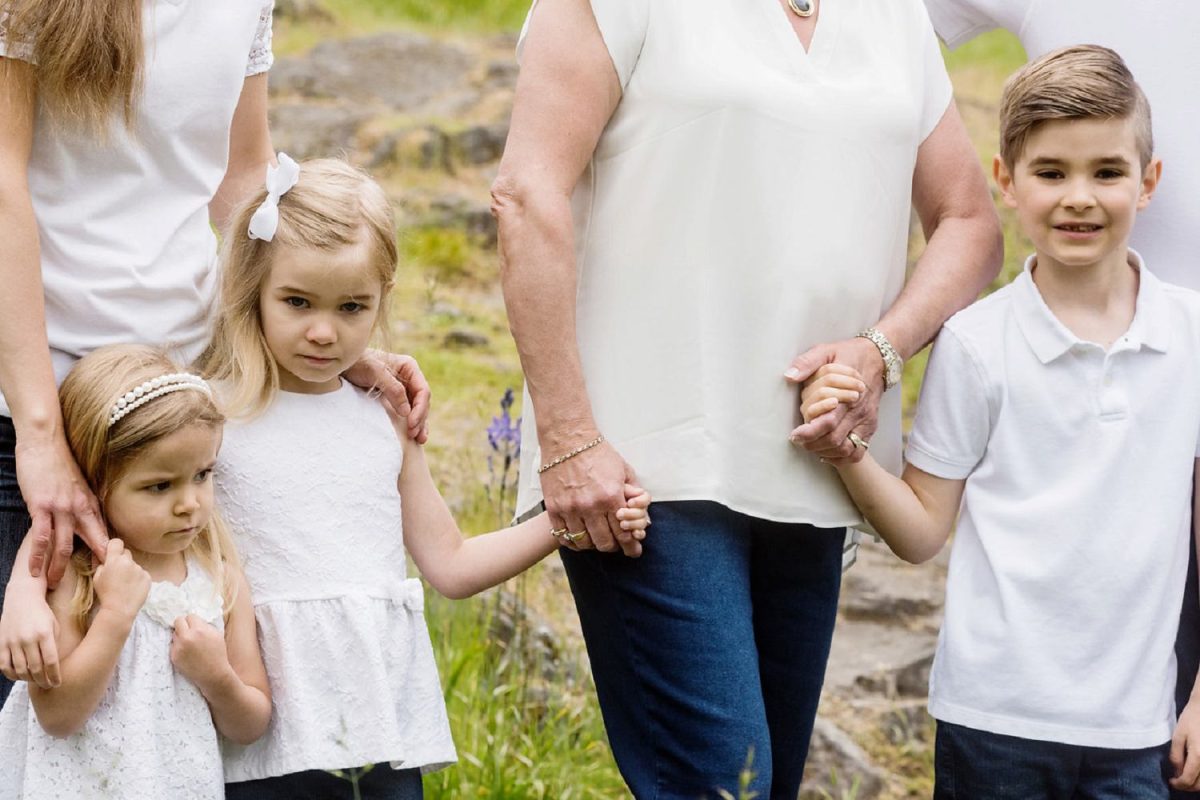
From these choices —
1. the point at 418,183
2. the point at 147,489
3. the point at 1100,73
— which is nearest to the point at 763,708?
the point at 147,489

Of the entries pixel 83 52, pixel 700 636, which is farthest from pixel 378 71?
pixel 700 636

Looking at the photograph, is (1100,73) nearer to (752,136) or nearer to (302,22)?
(752,136)

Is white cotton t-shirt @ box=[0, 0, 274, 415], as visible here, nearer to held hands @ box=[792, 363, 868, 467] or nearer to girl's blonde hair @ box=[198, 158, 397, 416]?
girl's blonde hair @ box=[198, 158, 397, 416]

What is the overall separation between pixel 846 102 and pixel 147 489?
120cm

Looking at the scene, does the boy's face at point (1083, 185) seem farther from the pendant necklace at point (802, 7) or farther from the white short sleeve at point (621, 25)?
the white short sleeve at point (621, 25)

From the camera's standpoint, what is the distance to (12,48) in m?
2.08

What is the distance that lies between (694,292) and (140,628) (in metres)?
0.96

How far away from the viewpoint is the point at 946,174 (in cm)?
262

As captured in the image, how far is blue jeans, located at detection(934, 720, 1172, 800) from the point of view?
2488 millimetres

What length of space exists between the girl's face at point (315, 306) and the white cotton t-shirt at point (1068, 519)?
0.97m

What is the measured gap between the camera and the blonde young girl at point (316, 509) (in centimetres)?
235

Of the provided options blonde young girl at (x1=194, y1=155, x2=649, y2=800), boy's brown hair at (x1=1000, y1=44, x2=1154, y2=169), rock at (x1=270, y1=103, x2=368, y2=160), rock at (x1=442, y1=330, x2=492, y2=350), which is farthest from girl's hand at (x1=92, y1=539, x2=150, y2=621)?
rock at (x1=270, y1=103, x2=368, y2=160)

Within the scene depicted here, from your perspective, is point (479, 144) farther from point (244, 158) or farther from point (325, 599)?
point (325, 599)

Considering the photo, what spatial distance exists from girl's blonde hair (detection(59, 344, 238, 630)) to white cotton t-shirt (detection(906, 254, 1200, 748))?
1235mm
